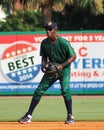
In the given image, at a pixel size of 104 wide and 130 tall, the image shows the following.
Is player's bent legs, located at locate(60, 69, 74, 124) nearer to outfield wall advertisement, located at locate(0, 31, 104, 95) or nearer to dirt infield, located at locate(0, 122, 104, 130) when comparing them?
dirt infield, located at locate(0, 122, 104, 130)

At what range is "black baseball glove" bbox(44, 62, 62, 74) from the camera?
11844mm

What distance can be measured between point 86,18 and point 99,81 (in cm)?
1888

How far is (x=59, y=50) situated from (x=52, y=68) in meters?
0.38

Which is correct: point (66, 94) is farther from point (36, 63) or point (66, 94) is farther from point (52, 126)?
point (36, 63)

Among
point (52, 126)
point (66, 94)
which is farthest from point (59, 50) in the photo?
point (52, 126)

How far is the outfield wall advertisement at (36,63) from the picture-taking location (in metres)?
22.0

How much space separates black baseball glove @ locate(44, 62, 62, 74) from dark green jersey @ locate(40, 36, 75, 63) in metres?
0.12

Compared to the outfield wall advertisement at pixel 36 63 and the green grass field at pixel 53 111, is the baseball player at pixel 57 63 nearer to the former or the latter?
the green grass field at pixel 53 111

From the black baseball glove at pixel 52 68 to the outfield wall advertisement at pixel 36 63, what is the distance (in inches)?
390

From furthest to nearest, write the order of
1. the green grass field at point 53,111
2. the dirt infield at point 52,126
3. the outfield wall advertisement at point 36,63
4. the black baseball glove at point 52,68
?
1. the outfield wall advertisement at point 36,63
2. the green grass field at point 53,111
3. the black baseball glove at point 52,68
4. the dirt infield at point 52,126

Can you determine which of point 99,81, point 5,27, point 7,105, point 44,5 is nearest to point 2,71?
point 99,81

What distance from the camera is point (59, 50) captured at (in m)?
12.0

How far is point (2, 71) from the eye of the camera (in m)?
22.2

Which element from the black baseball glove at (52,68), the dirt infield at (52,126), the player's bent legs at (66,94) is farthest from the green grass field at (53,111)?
the black baseball glove at (52,68)
